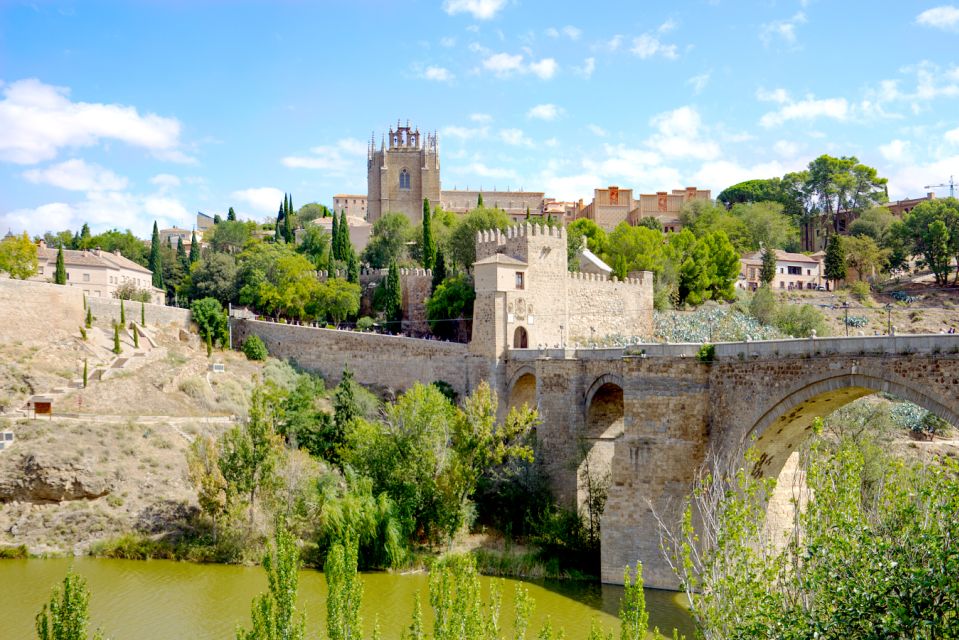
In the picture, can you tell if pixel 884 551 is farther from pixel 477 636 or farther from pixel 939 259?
pixel 939 259

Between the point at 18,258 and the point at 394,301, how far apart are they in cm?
2018

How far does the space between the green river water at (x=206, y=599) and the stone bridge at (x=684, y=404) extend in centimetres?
193

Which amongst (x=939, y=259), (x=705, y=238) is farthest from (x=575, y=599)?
(x=939, y=259)

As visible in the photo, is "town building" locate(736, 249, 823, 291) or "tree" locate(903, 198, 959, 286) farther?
"town building" locate(736, 249, 823, 291)

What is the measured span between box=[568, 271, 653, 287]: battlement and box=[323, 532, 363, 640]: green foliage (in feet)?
85.2

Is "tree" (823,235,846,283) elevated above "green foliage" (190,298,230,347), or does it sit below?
above

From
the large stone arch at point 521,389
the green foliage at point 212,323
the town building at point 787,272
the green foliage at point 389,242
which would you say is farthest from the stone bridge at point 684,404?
the town building at point 787,272

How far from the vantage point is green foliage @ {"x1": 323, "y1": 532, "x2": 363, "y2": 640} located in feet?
43.1

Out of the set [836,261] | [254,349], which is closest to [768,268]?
[836,261]

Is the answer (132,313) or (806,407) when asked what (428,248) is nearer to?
(132,313)

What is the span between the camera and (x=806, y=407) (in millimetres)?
20516

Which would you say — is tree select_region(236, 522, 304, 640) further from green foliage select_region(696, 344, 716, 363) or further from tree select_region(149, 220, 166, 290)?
tree select_region(149, 220, 166, 290)

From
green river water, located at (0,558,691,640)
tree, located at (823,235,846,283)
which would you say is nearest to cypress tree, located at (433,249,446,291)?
green river water, located at (0,558,691,640)

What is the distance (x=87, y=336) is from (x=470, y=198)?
51302 mm
